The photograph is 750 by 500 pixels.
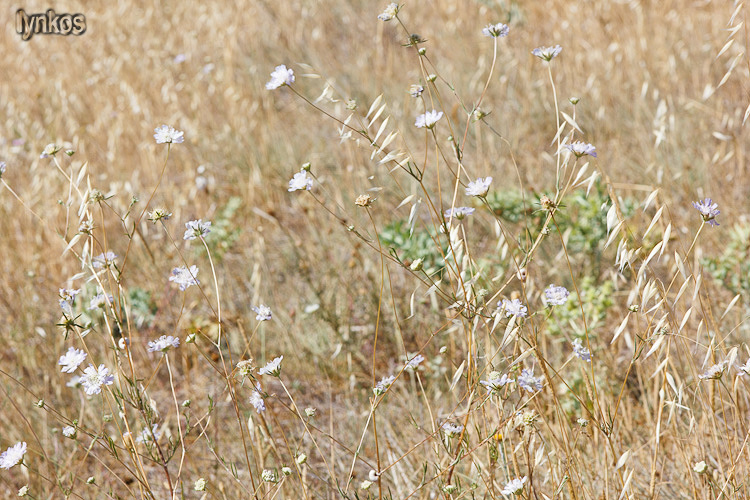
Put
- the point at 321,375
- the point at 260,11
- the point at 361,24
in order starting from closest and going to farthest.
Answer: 1. the point at 321,375
2. the point at 361,24
3. the point at 260,11

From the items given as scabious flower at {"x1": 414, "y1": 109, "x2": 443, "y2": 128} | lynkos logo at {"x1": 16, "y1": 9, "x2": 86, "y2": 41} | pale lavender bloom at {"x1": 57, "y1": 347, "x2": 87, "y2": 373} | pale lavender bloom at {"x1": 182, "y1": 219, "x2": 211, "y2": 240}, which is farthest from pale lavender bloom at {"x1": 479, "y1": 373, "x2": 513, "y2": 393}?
lynkos logo at {"x1": 16, "y1": 9, "x2": 86, "y2": 41}

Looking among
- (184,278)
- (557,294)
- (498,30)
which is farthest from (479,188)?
(184,278)

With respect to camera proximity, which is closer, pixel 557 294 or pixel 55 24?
pixel 557 294

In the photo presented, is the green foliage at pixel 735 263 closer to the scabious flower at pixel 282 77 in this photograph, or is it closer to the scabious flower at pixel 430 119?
the scabious flower at pixel 430 119

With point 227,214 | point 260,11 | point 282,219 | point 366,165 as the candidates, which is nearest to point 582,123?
point 366,165

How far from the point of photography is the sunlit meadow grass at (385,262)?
1413 millimetres

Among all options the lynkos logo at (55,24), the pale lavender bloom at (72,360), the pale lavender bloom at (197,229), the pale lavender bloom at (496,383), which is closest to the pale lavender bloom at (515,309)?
the pale lavender bloom at (496,383)

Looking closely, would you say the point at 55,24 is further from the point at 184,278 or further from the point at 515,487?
the point at 515,487

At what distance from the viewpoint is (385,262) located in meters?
2.67

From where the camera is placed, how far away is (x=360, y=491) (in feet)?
6.15

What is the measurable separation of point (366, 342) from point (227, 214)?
1043 mm

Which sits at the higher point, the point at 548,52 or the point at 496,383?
the point at 548,52

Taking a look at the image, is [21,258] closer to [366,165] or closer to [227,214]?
[227,214]

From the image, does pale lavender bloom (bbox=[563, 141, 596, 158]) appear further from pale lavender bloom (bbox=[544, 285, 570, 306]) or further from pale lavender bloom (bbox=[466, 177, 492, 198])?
pale lavender bloom (bbox=[544, 285, 570, 306])
